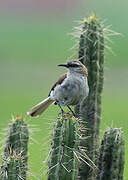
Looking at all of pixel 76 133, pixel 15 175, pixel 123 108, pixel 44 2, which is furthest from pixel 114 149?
pixel 44 2

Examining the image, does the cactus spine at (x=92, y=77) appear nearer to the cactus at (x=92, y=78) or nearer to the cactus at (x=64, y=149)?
the cactus at (x=92, y=78)

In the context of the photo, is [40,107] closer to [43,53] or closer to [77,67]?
[77,67]

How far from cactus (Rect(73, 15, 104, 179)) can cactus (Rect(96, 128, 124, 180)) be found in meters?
0.41

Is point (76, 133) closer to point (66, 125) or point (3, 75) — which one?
point (66, 125)

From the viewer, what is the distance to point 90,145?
29.4 feet

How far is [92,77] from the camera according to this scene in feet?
30.1

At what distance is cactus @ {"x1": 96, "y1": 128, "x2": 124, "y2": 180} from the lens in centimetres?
834

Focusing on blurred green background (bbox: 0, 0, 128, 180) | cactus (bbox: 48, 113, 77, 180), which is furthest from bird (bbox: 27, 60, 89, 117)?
blurred green background (bbox: 0, 0, 128, 180)

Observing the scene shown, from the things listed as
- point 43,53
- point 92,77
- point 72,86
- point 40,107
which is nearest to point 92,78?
point 92,77

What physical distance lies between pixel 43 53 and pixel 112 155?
23.9 metres

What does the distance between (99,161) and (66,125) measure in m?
1.36

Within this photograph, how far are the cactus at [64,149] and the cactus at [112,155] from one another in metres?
0.92

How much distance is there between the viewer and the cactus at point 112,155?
8.34 meters

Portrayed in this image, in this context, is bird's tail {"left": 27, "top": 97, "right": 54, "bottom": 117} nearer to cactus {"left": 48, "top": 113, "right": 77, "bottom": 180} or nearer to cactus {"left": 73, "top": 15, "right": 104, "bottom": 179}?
cactus {"left": 73, "top": 15, "right": 104, "bottom": 179}
